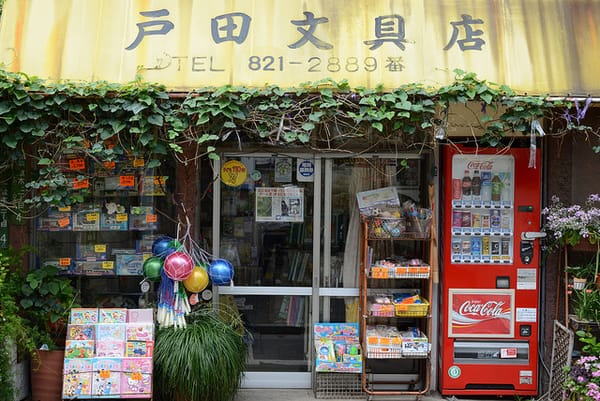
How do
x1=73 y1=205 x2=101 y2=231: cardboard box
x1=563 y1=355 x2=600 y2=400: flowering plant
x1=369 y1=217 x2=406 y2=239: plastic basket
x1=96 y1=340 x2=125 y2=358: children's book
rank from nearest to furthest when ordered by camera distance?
1. x1=563 y1=355 x2=600 y2=400: flowering plant
2. x1=96 y1=340 x2=125 y2=358: children's book
3. x1=369 y1=217 x2=406 y2=239: plastic basket
4. x1=73 y1=205 x2=101 y2=231: cardboard box

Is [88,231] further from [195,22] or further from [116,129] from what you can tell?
[195,22]

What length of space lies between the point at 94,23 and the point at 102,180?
1639 millimetres

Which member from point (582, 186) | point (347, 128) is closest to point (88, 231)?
point (347, 128)

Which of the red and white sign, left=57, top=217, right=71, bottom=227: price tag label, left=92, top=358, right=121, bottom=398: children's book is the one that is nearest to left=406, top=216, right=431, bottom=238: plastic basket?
the red and white sign

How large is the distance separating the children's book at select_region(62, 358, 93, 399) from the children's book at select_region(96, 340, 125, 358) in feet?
0.51

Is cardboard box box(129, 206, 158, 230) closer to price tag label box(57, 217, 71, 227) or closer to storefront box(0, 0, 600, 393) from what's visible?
storefront box(0, 0, 600, 393)

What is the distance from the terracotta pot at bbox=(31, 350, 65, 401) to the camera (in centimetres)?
614

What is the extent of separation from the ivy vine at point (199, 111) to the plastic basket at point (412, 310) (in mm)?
1801

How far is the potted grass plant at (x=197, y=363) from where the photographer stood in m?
5.86

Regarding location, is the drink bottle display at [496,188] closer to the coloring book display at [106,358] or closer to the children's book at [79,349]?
the coloring book display at [106,358]

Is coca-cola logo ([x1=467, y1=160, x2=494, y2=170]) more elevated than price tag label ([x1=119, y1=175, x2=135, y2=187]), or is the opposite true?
coca-cola logo ([x1=467, y1=160, x2=494, y2=170])

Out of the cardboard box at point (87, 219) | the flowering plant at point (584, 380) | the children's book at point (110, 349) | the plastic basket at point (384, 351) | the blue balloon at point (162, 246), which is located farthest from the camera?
the cardboard box at point (87, 219)

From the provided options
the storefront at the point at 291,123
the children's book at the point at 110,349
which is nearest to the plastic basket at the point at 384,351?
the storefront at the point at 291,123

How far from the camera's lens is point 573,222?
20.4 ft
